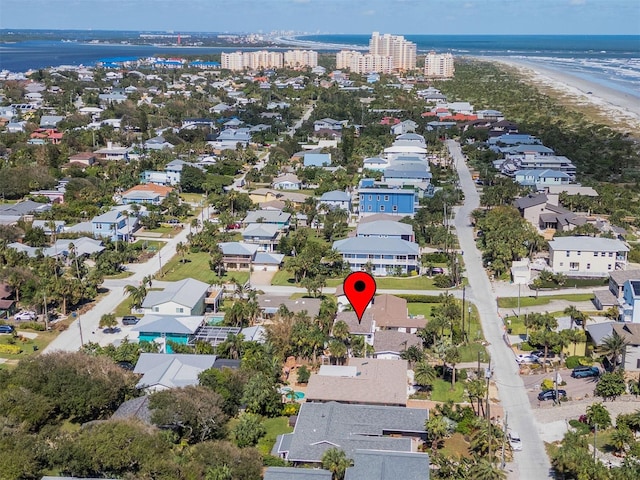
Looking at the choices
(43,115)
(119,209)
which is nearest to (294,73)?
(43,115)

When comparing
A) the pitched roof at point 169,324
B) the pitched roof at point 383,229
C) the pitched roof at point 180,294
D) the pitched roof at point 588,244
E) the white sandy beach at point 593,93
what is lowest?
the pitched roof at point 169,324

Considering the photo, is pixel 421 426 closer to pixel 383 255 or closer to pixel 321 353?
pixel 321 353

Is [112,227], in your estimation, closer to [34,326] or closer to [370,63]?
[34,326]

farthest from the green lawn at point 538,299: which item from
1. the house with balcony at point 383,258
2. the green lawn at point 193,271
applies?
the green lawn at point 193,271

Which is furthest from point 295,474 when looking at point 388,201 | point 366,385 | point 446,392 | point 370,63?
point 370,63

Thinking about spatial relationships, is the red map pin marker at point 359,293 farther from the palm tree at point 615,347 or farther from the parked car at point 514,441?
the palm tree at point 615,347

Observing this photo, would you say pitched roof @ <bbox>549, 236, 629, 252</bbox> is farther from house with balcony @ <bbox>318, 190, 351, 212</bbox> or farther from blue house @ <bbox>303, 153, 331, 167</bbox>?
blue house @ <bbox>303, 153, 331, 167</bbox>
